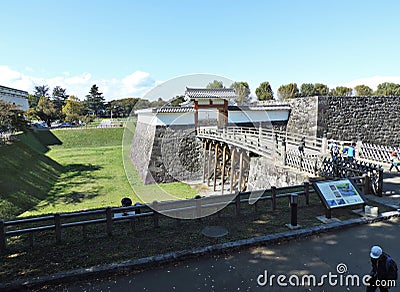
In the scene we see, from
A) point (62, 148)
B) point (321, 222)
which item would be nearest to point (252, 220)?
point (321, 222)

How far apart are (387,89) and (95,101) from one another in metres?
60.9

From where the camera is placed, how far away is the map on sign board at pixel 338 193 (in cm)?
640

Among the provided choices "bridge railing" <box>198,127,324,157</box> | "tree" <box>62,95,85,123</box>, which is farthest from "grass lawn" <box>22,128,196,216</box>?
"tree" <box>62,95,85,123</box>

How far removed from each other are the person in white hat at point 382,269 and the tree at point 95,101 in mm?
59218

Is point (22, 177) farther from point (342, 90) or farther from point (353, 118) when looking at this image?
point (342, 90)

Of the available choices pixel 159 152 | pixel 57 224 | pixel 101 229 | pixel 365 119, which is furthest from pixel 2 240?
pixel 365 119

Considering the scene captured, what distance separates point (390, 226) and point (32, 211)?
49.3 feet

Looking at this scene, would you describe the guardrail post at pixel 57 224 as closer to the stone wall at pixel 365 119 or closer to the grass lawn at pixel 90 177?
the grass lawn at pixel 90 177

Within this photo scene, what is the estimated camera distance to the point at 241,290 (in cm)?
404

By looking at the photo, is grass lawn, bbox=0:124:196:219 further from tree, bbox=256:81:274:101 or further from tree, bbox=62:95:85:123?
tree, bbox=256:81:274:101

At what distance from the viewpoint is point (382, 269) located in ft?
11.0

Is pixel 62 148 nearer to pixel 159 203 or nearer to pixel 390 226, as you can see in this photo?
pixel 159 203

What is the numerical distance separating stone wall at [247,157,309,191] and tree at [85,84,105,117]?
5026 cm

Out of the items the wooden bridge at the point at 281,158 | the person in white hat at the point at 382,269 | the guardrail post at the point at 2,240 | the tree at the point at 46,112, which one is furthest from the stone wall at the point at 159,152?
the tree at the point at 46,112
